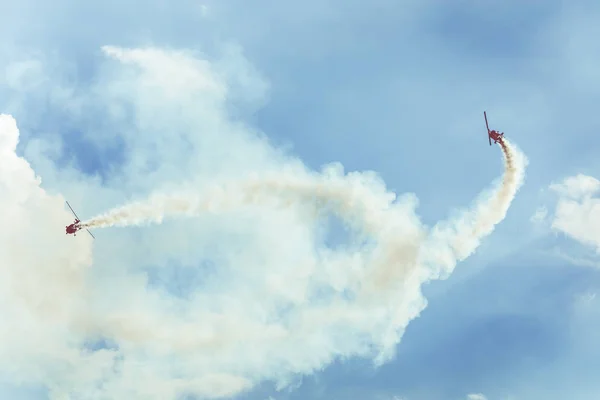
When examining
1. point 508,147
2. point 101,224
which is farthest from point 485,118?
point 101,224

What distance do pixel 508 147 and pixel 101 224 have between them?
323 ft

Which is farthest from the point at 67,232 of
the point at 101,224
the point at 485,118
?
the point at 485,118

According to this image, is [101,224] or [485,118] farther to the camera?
[101,224]

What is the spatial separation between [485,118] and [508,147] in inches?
400

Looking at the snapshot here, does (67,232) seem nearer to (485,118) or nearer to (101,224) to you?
(101,224)

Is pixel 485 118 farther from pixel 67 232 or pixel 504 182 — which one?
pixel 67 232

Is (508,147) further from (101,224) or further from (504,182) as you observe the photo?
(101,224)

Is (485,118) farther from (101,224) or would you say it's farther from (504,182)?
(101,224)

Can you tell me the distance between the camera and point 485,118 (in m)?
135

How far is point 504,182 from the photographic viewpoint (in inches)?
5664

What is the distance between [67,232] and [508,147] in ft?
350

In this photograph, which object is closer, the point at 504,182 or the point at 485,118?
the point at 485,118

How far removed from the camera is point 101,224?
478 feet

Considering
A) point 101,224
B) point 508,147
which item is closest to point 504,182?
point 508,147
